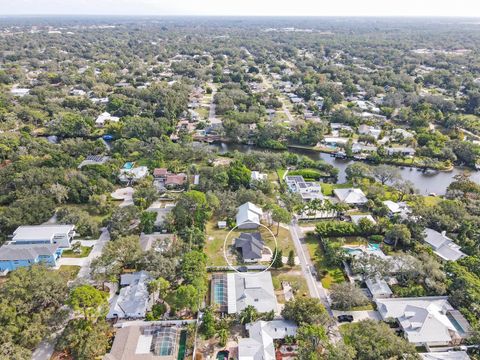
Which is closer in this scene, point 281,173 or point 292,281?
point 292,281

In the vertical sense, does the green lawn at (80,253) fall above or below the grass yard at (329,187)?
below

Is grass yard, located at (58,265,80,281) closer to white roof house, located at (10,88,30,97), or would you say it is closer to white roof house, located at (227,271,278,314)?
white roof house, located at (227,271,278,314)

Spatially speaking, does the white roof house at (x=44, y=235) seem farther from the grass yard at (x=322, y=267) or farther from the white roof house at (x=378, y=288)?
the white roof house at (x=378, y=288)

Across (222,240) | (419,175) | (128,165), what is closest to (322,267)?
(222,240)

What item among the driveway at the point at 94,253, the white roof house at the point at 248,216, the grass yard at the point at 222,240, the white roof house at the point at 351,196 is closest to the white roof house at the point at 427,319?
the grass yard at the point at 222,240

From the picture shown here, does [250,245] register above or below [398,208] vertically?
below

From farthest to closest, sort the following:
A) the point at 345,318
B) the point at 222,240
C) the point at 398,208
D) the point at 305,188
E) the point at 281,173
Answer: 1. the point at 281,173
2. the point at 305,188
3. the point at 398,208
4. the point at 222,240
5. the point at 345,318

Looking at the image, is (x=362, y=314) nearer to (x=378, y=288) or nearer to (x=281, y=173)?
(x=378, y=288)
